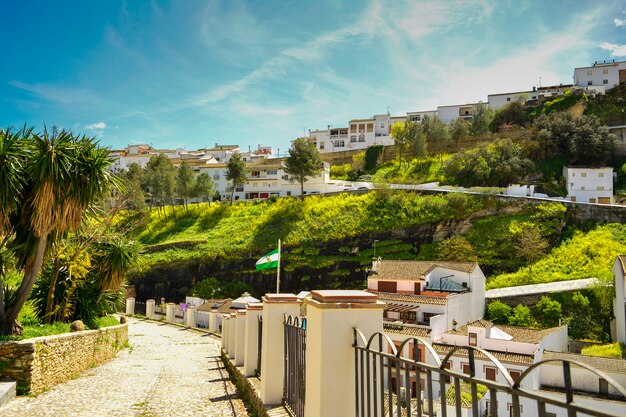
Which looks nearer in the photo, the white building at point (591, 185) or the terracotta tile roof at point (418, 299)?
the terracotta tile roof at point (418, 299)

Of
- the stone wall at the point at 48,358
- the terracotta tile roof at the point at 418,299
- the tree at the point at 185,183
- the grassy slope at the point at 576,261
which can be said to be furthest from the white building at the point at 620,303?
the tree at the point at 185,183

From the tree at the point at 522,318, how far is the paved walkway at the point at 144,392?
20.0 meters

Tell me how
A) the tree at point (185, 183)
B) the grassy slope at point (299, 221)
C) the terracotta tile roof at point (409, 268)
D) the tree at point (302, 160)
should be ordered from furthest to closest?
1. the tree at point (185, 183)
2. the tree at point (302, 160)
3. the grassy slope at point (299, 221)
4. the terracotta tile roof at point (409, 268)

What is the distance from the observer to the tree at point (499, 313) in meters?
28.0

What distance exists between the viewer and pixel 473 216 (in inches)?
1569

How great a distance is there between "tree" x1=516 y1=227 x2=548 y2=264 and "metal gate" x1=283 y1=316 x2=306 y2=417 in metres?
32.0

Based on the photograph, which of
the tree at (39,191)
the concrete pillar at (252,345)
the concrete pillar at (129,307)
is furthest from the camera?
the concrete pillar at (129,307)

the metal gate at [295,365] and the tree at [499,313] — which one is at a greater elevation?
the metal gate at [295,365]

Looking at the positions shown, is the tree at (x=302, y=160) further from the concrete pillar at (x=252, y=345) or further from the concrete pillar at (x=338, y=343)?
the concrete pillar at (x=338, y=343)

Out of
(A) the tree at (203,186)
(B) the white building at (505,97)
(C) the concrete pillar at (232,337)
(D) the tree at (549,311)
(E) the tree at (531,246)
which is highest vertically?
(B) the white building at (505,97)

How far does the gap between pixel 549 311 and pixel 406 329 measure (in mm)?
10019

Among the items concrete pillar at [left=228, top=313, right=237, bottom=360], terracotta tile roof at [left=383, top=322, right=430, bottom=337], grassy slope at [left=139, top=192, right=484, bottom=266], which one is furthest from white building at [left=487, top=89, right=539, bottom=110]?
concrete pillar at [left=228, top=313, right=237, bottom=360]

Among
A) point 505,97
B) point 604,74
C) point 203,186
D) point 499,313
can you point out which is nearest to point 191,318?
point 499,313

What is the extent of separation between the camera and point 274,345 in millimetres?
6492
